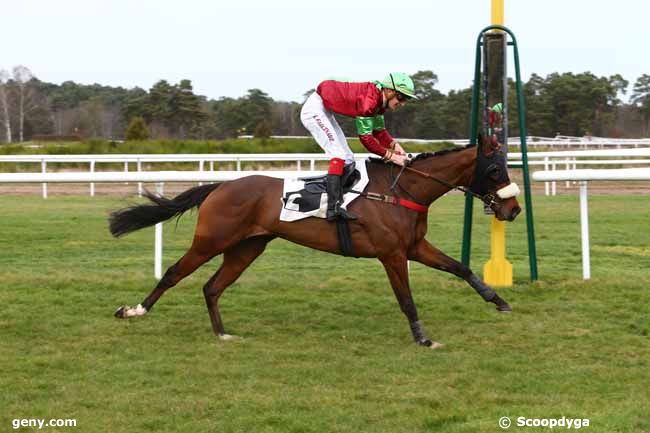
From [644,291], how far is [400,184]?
Result: 238 cm

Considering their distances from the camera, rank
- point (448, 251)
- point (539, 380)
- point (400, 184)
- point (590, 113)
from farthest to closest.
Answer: point (590, 113), point (448, 251), point (400, 184), point (539, 380)

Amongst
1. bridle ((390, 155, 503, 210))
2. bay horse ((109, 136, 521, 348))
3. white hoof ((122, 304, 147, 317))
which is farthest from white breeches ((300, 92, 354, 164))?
white hoof ((122, 304, 147, 317))

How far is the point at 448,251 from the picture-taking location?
33.7 feet

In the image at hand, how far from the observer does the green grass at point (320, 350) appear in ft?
14.3

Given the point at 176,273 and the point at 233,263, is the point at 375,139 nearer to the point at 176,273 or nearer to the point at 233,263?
the point at 233,263

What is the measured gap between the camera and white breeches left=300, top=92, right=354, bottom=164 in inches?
246

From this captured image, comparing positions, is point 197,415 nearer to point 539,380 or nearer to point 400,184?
point 539,380

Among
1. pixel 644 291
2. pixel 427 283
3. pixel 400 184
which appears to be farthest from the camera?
pixel 427 283

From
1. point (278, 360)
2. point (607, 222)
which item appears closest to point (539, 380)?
point (278, 360)

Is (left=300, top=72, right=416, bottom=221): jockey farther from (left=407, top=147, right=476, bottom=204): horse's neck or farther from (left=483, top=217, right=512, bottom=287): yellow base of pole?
(left=483, top=217, right=512, bottom=287): yellow base of pole

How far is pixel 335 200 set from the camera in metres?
6.13

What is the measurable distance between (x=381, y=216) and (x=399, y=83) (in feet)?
2.91

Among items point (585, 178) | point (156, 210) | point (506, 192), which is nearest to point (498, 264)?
point (585, 178)

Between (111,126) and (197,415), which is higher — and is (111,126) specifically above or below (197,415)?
above
